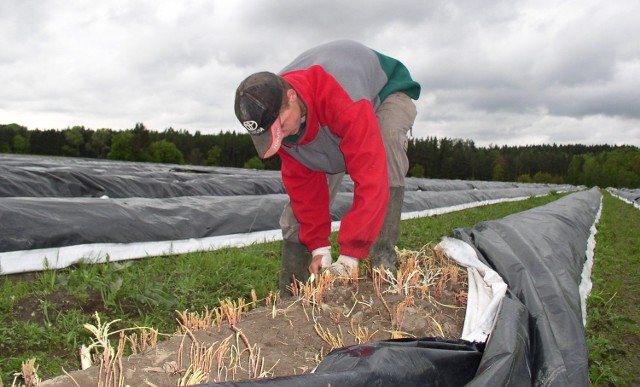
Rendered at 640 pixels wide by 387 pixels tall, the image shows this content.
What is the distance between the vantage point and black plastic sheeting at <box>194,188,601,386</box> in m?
1.37

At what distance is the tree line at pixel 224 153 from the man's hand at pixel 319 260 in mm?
49800

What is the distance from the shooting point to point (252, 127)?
7.02 ft

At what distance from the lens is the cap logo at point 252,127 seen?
212 cm

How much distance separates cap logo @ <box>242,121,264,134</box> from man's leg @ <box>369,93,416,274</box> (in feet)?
3.05

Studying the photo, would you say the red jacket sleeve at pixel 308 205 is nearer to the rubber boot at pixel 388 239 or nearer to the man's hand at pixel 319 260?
the man's hand at pixel 319 260

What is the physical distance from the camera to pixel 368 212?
2355 millimetres

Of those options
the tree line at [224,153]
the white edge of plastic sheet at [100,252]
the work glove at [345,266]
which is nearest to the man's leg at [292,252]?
the work glove at [345,266]

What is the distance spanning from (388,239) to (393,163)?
453 mm

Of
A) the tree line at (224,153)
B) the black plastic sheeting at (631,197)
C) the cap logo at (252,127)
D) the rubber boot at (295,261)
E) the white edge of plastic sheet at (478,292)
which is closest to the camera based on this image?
the white edge of plastic sheet at (478,292)

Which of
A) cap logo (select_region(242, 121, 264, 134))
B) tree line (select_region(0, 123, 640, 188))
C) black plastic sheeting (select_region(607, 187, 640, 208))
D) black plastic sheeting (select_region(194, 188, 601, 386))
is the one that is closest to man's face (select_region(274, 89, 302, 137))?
cap logo (select_region(242, 121, 264, 134))

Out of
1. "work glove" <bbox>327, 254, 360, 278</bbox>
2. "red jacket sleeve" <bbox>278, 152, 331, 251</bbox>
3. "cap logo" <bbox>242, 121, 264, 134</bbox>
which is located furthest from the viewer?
"red jacket sleeve" <bbox>278, 152, 331, 251</bbox>

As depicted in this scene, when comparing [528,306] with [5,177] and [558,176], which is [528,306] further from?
[558,176]

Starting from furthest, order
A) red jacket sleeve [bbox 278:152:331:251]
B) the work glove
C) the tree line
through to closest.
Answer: the tree line → red jacket sleeve [bbox 278:152:331:251] → the work glove

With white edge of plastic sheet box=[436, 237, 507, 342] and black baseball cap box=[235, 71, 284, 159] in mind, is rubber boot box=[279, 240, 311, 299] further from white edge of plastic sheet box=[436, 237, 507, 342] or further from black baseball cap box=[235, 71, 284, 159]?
black baseball cap box=[235, 71, 284, 159]
